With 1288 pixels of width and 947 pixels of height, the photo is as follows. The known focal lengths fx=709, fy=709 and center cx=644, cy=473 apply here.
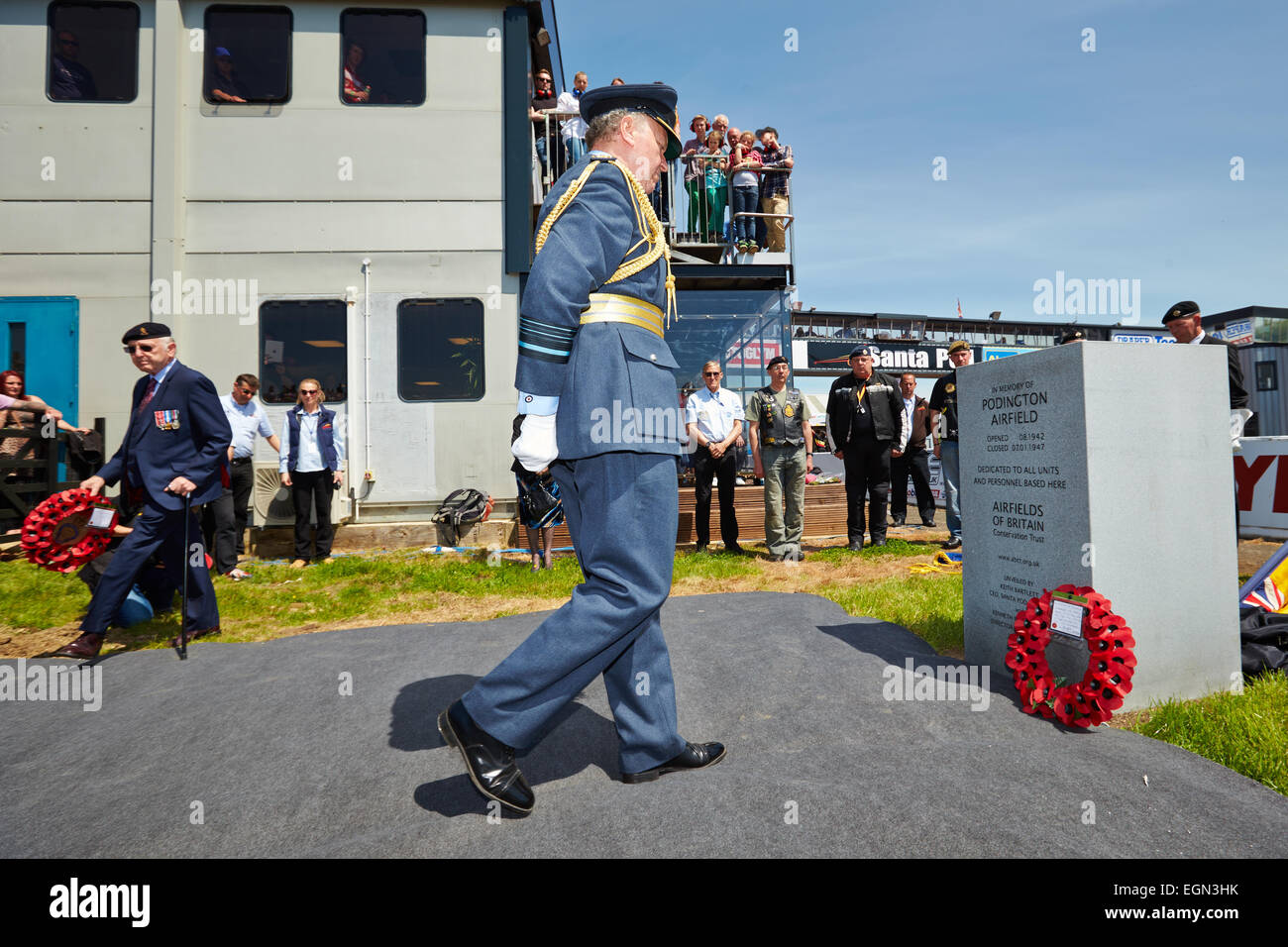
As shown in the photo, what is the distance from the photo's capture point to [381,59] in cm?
895

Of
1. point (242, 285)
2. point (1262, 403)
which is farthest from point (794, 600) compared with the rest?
point (1262, 403)

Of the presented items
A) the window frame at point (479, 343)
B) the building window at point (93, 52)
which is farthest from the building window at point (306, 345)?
the building window at point (93, 52)

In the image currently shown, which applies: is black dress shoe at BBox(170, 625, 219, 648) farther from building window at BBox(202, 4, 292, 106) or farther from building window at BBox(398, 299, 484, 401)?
building window at BBox(202, 4, 292, 106)

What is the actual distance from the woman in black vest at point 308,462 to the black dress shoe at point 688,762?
645 centimetres

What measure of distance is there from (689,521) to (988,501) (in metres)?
5.29

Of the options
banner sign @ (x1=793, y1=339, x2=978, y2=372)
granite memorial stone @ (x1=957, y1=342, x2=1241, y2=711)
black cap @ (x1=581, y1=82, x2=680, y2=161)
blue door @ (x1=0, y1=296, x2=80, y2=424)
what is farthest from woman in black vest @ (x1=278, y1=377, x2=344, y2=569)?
banner sign @ (x1=793, y1=339, x2=978, y2=372)

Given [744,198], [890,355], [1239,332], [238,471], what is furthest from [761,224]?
[1239,332]

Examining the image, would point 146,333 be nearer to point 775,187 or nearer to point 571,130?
point 571,130

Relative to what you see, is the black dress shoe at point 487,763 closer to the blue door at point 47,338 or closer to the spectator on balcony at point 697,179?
the blue door at point 47,338

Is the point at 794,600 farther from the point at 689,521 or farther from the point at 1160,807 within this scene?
the point at 689,521

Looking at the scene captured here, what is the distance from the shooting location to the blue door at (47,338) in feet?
27.6

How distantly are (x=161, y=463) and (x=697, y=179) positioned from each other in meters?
9.72

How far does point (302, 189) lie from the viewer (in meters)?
8.77

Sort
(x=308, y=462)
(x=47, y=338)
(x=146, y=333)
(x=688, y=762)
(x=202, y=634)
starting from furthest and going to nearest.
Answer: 1. (x=47, y=338)
2. (x=308, y=462)
3. (x=202, y=634)
4. (x=146, y=333)
5. (x=688, y=762)
